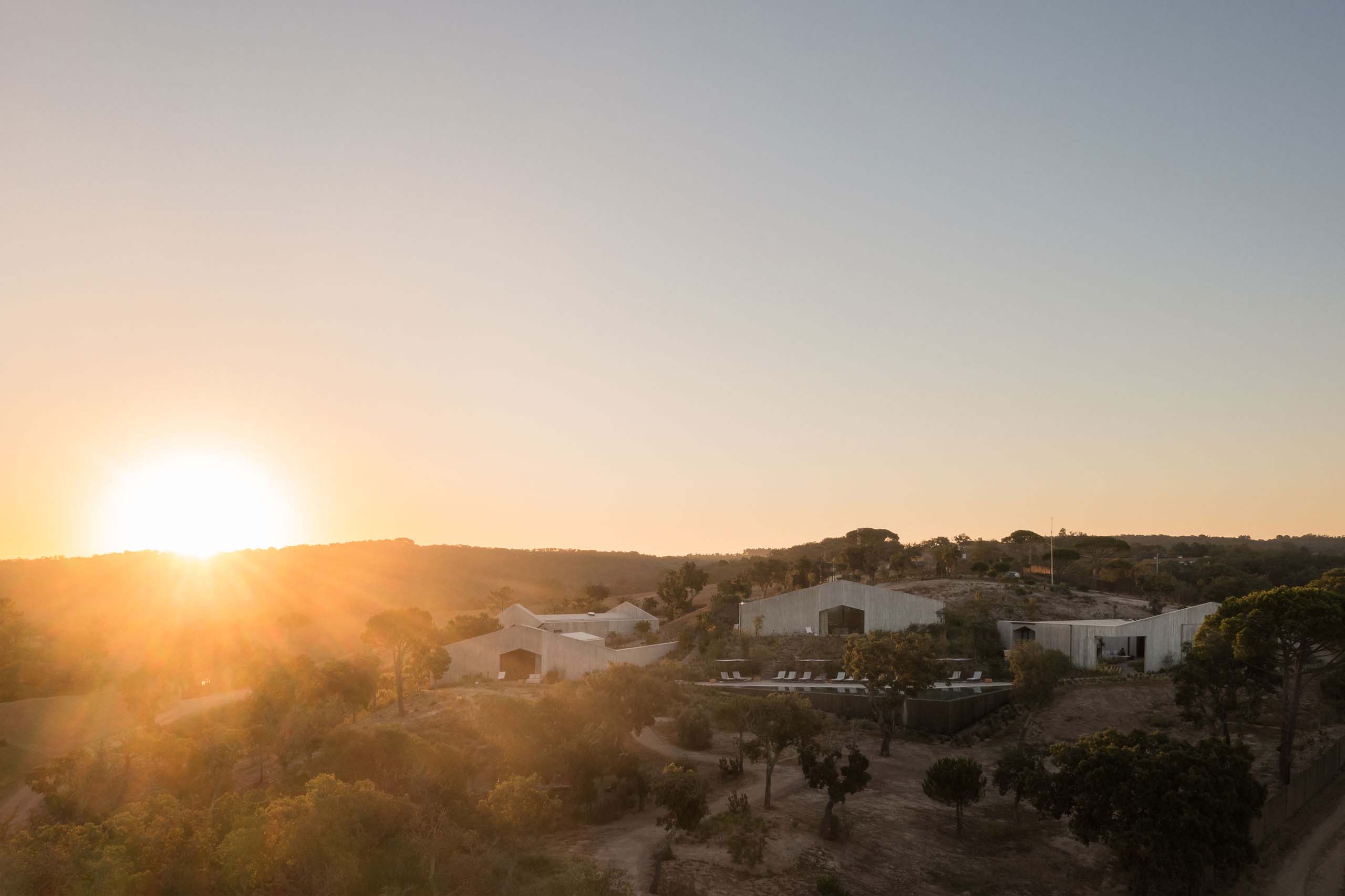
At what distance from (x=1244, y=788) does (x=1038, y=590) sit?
52.6 meters

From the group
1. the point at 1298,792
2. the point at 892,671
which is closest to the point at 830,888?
the point at 1298,792

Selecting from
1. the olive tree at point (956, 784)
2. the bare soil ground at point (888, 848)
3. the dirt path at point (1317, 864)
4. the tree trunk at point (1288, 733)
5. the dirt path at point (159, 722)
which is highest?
the tree trunk at point (1288, 733)

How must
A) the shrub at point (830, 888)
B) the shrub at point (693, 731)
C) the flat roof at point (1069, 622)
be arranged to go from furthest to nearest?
the flat roof at point (1069, 622), the shrub at point (693, 731), the shrub at point (830, 888)

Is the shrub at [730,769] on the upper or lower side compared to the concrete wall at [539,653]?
lower

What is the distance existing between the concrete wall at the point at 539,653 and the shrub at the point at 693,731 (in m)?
14.5

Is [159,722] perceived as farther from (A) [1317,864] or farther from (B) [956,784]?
(A) [1317,864]

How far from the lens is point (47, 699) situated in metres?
50.4

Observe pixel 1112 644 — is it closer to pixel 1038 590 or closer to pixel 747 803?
pixel 1038 590

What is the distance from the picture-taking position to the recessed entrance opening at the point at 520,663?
6091 cm

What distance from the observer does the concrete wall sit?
192 feet

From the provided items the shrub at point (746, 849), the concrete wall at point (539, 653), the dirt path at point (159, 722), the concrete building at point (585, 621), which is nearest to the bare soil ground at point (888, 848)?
the shrub at point (746, 849)

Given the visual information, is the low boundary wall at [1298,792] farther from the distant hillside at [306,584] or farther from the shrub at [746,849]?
the distant hillside at [306,584]

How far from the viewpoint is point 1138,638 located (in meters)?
57.4

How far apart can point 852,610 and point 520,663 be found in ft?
84.6
